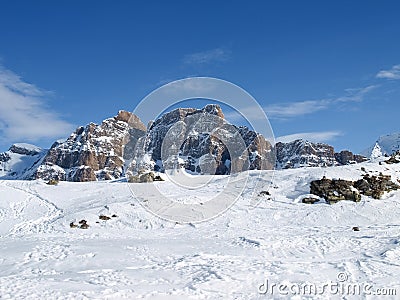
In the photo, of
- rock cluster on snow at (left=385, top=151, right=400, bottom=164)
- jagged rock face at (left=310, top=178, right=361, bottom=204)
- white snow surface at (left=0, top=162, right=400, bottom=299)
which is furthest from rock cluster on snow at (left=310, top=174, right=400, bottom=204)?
rock cluster on snow at (left=385, top=151, right=400, bottom=164)

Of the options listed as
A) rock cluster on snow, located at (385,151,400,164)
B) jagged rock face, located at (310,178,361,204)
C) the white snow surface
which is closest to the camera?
the white snow surface

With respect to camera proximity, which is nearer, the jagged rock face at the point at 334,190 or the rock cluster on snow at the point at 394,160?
the jagged rock face at the point at 334,190

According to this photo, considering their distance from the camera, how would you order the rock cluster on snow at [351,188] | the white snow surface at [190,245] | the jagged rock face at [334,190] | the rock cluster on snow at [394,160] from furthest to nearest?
the rock cluster on snow at [394,160] < the rock cluster on snow at [351,188] < the jagged rock face at [334,190] < the white snow surface at [190,245]

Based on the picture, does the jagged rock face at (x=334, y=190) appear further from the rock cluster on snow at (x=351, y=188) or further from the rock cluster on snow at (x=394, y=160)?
the rock cluster on snow at (x=394, y=160)

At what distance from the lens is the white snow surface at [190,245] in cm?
1301

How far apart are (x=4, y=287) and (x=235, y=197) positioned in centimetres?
2272

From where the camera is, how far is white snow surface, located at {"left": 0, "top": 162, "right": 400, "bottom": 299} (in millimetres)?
13008

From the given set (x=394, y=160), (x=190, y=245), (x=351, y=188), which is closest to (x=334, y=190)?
(x=351, y=188)

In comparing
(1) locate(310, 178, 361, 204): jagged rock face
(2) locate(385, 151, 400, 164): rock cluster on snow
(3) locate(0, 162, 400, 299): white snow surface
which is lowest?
(3) locate(0, 162, 400, 299): white snow surface

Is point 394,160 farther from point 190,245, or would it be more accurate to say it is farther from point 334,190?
point 190,245

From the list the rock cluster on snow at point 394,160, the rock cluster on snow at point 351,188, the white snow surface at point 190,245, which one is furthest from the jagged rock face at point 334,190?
the rock cluster on snow at point 394,160

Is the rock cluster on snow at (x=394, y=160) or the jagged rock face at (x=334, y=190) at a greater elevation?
the rock cluster on snow at (x=394, y=160)

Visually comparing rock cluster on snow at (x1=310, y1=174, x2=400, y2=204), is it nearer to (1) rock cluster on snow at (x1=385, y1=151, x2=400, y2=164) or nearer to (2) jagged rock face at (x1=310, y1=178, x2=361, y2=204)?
(2) jagged rock face at (x1=310, y1=178, x2=361, y2=204)

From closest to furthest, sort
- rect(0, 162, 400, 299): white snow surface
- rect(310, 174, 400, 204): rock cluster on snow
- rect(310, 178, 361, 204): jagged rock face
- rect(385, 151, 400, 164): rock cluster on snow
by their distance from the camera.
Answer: rect(0, 162, 400, 299): white snow surface, rect(310, 178, 361, 204): jagged rock face, rect(310, 174, 400, 204): rock cluster on snow, rect(385, 151, 400, 164): rock cluster on snow
